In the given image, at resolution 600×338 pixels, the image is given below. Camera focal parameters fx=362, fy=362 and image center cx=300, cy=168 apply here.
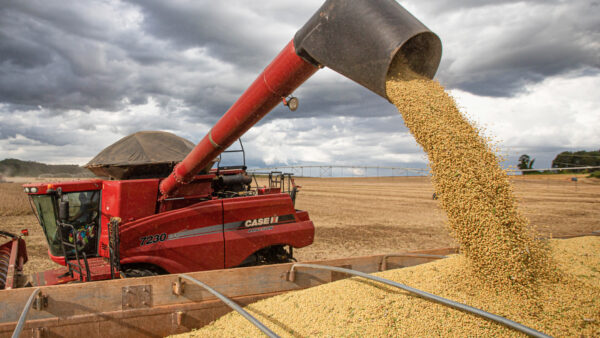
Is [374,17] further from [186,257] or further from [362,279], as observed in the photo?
[186,257]

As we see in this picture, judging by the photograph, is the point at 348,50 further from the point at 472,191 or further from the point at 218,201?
the point at 218,201

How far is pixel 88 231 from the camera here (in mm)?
4559

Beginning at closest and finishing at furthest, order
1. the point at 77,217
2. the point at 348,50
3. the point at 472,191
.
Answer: the point at 472,191 < the point at 348,50 < the point at 77,217

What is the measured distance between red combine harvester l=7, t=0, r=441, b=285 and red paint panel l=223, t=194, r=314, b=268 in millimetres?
14

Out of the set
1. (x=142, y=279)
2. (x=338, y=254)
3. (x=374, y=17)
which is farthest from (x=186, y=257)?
(x=338, y=254)

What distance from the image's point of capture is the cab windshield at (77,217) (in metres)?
4.49

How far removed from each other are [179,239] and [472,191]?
133 inches

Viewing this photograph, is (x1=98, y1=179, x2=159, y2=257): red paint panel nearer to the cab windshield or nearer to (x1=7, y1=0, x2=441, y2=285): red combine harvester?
(x1=7, y1=0, x2=441, y2=285): red combine harvester

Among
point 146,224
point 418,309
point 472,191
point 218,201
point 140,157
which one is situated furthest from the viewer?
point 140,157

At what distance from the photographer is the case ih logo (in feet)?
16.4

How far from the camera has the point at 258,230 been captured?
16.6 ft

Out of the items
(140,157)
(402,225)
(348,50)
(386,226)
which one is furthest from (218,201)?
(402,225)

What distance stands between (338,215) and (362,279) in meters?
14.2

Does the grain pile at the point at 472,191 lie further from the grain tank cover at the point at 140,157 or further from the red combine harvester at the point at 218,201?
the grain tank cover at the point at 140,157
